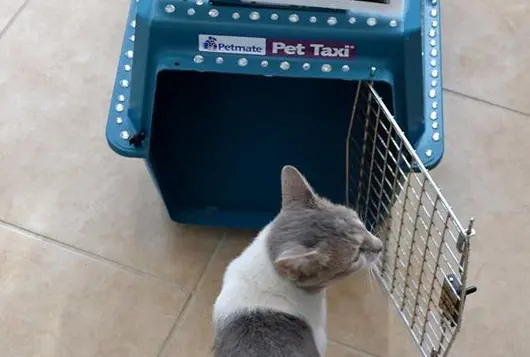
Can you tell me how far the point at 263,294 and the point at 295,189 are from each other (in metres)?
0.16

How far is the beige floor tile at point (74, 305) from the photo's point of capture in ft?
4.28

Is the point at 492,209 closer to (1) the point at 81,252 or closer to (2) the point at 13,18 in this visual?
(1) the point at 81,252

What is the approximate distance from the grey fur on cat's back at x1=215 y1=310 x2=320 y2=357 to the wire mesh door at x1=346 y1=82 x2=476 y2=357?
7.8 inches

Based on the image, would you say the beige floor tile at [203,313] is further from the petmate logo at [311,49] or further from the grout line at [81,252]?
the petmate logo at [311,49]

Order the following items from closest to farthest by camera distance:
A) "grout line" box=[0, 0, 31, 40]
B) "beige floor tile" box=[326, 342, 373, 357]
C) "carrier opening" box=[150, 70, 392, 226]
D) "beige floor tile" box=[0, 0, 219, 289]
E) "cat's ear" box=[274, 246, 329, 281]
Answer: "cat's ear" box=[274, 246, 329, 281] < "carrier opening" box=[150, 70, 392, 226] < "beige floor tile" box=[326, 342, 373, 357] < "beige floor tile" box=[0, 0, 219, 289] < "grout line" box=[0, 0, 31, 40]

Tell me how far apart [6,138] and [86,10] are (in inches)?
14.1

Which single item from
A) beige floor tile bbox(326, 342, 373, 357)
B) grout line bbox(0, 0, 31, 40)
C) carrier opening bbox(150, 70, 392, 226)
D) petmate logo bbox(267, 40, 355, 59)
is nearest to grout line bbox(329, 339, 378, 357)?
beige floor tile bbox(326, 342, 373, 357)

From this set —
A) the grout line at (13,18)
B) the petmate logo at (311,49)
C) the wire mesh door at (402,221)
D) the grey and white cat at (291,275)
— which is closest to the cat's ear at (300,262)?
the grey and white cat at (291,275)

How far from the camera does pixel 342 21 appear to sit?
3.44ft

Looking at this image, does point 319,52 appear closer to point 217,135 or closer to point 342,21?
point 342,21

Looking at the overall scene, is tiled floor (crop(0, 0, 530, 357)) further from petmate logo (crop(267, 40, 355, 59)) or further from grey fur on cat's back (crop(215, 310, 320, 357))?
petmate logo (crop(267, 40, 355, 59))

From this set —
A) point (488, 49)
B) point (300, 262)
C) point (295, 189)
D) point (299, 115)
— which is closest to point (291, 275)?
point (300, 262)

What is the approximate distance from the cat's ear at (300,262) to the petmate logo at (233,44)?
0.91 feet

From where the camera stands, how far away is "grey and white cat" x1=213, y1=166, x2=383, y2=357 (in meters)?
1.04
